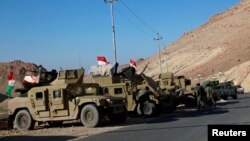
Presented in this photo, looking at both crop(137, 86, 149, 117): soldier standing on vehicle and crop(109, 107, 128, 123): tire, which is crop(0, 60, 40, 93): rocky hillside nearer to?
crop(137, 86, 149, 117): soldier standing on vehicle

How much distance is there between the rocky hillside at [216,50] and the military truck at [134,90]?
47.3 meters

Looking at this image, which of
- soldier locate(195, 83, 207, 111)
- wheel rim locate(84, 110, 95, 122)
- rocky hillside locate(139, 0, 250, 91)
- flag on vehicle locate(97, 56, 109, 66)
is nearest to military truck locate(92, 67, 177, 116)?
soldier locate(195, 83, 207, 111)

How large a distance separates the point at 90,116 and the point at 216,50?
9286 cm

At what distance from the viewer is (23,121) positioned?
69.5 ft

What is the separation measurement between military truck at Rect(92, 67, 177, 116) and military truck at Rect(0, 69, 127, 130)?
9.46ft

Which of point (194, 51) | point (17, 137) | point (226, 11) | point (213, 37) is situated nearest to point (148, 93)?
point (17, 137)

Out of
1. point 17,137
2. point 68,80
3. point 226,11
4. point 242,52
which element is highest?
point 226,11

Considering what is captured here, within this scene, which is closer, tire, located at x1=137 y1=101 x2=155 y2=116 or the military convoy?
the military convoy

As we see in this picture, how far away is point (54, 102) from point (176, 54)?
104910 mm

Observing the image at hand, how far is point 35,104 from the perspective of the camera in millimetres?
20875

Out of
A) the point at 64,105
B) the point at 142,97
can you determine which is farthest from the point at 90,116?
the point at 142,97

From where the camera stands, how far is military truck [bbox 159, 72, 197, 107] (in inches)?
1226

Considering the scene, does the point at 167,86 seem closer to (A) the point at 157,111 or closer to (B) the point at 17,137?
(A) the point at 157,111

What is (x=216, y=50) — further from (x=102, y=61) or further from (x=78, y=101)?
(x=78, y=101)
